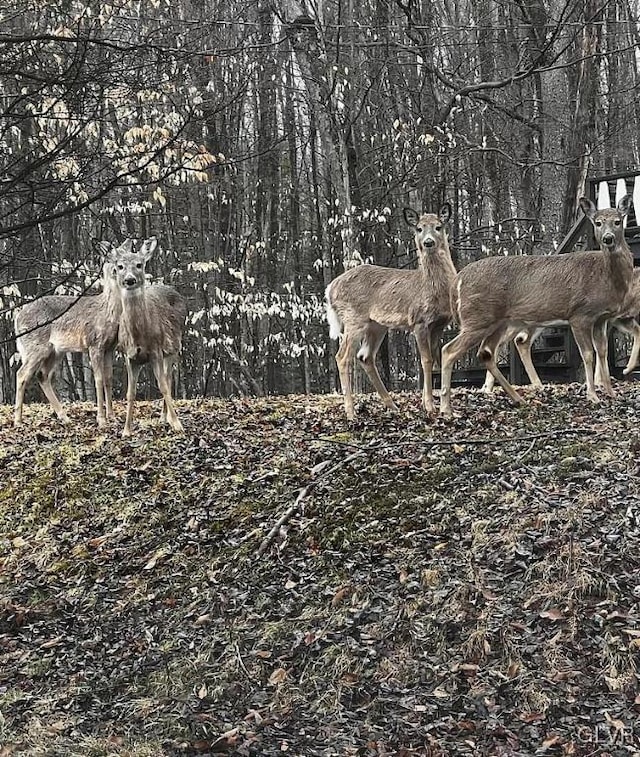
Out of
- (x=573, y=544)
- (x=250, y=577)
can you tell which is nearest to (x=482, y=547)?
(x=573, y=544)

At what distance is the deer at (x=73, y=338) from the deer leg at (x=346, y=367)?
259cm

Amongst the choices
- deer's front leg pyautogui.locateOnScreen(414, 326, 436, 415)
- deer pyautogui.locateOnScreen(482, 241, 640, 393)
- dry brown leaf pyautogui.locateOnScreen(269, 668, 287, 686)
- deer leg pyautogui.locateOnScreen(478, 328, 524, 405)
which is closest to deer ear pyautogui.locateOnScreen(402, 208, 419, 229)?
deer's front leg pyautogui.locateOnScreen(414, 326, 436, 415)

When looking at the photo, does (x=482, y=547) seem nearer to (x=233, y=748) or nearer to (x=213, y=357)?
(x=233, y=748)

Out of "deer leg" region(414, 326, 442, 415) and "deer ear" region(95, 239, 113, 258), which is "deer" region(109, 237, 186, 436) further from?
"deer leg" region(414, 326, 442, 415)

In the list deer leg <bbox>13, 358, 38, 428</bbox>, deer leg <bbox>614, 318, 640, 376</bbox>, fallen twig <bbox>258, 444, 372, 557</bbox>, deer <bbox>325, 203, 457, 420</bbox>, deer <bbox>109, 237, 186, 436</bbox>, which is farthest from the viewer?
deer leg <bbox>13, 358, 38, 428</bbox>

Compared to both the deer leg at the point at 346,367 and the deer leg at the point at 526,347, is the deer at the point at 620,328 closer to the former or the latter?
the deer leg at the point at 526,347

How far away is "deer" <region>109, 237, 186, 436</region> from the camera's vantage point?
32.7ft

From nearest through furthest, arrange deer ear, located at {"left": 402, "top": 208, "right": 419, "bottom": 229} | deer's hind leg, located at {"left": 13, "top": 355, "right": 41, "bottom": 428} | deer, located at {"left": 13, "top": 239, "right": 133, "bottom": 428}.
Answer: deer ear, located at {"left": 402, "top": 208, "right": 419, "bottom": 229}, deer, located at {"left": 13, "top": 239, "right": 133, "bottom": 428}, deer's hind leg, located at {"left": 13, "top": 355, "right": 41, "bottom": 428}

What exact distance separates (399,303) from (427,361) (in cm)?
74

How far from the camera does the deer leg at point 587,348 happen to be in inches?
360

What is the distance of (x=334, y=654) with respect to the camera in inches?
218

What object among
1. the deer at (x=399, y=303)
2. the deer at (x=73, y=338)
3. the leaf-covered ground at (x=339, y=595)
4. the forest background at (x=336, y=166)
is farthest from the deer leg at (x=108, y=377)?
the forest background at (x=336, y=166)

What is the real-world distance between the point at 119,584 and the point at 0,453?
154 inches

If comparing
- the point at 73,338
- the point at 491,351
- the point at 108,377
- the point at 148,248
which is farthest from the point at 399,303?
the point at 73,338
